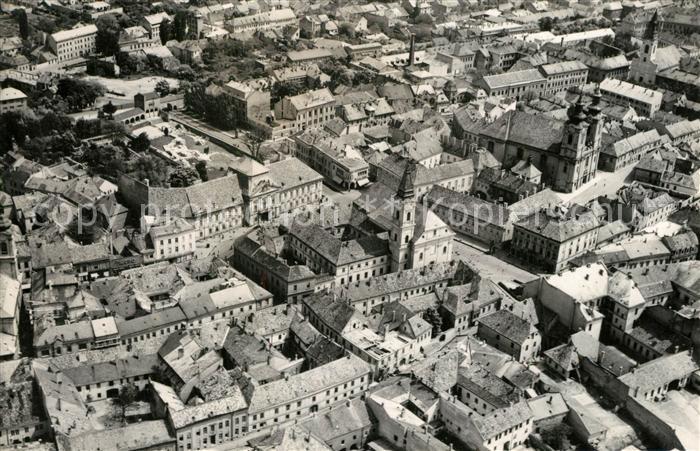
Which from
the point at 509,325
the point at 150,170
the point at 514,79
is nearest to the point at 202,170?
the point at 150,170

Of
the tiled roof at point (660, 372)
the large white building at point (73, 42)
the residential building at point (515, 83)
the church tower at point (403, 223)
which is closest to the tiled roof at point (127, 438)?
the church tower at point (403, 223)

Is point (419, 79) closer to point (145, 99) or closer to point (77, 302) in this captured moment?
point (145, 99)

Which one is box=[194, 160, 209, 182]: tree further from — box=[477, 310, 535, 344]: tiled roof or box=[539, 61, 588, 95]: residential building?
box=[539, 61, 588, 95]: residential building

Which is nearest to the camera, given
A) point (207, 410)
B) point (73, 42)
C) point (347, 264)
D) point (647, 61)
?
point (207, 410)

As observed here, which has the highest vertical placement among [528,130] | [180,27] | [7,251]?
[180,27]

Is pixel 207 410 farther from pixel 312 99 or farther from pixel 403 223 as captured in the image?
pixel 312 99

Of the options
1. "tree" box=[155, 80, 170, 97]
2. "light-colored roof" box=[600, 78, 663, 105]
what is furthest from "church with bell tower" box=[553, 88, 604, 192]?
"tree" box=[155, 80, 170, 97]

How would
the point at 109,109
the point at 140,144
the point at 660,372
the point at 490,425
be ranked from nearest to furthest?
the point at 490,425 → the point at 660,372 → the point at 140,144 → the point at 109,109

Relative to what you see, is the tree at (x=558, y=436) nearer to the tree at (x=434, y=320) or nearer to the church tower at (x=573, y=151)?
the tree at (x=434, y=320)
